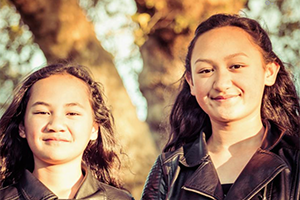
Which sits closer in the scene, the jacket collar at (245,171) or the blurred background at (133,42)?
the jacket collar at (245,171)

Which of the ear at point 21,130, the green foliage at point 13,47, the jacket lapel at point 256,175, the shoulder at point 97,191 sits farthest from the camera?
the green foliage at point 13,47

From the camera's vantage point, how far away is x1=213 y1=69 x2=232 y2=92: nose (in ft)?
10.2

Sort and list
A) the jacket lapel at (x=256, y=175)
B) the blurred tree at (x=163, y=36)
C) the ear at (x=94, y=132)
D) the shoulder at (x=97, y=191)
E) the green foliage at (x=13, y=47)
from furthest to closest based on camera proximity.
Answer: the green foliage at (x=13, y=47)
the blurred tree at (x=163, y=36)
the ear at (x=94, y=132)
the shoulder at (x=97, y=191)
the jacket lapel at (x=256, y=175)

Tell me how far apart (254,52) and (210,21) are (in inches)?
15.2

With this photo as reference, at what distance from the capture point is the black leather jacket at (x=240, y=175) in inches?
115

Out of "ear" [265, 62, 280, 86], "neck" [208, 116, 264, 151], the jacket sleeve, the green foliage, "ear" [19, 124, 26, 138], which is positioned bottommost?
Result: the jacket sleeve

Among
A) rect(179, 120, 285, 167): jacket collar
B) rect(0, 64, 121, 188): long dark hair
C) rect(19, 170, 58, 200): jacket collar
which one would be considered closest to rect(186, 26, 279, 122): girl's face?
rect(179, 120, 285, 167): jacket collar

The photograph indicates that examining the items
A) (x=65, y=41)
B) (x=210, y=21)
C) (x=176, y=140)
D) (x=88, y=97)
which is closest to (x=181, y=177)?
(x=176, y=140)

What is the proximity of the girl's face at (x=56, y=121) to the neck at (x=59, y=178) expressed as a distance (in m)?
0.04

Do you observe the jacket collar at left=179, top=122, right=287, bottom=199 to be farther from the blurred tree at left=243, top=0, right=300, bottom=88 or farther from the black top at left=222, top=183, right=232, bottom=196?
the blurred tree at left=243, top=0, right=300, bottom=88

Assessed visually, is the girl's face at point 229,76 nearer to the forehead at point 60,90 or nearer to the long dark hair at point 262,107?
the long dark hair at point 262,107

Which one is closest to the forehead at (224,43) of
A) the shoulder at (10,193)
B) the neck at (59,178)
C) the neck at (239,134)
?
the neck at (239,134)

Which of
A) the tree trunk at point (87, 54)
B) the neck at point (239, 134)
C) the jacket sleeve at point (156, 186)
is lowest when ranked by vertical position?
the jacket sleeve at point (156, 186)

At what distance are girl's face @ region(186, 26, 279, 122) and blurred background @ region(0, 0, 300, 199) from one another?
10.7 ft
